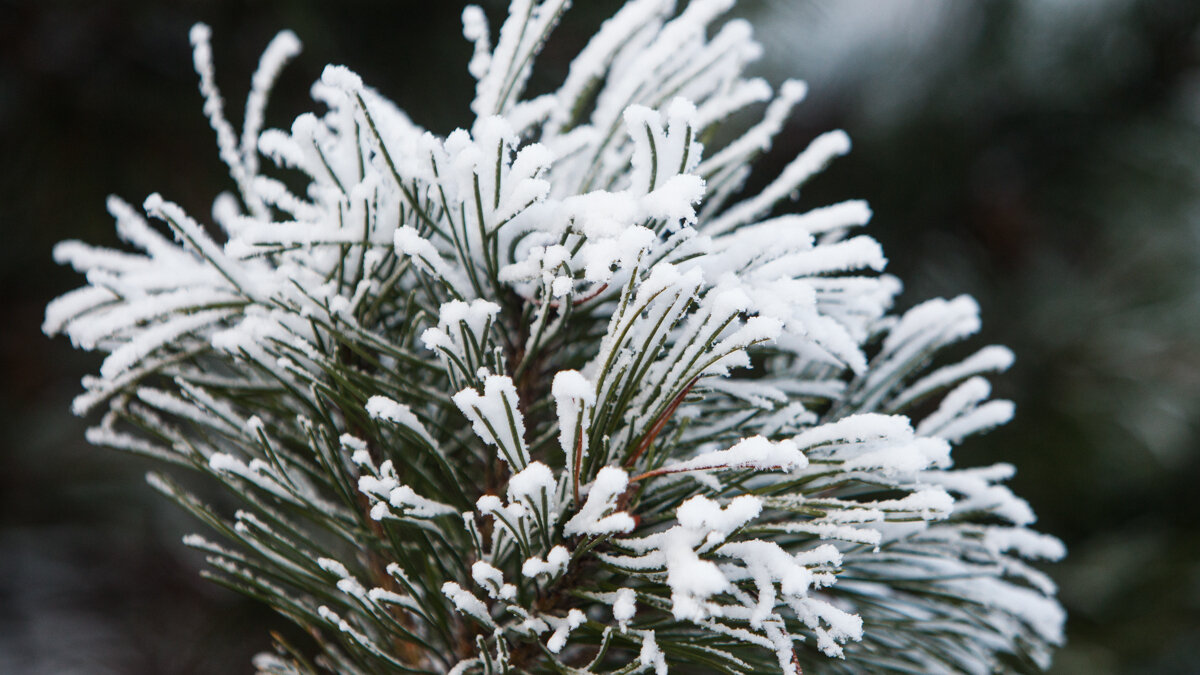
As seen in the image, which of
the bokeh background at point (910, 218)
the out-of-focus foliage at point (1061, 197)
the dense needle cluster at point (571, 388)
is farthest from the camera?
the out-of-focus foliage at point (1061, 197)

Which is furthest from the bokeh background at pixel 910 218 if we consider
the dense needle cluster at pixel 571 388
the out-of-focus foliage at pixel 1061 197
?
the dense needle cluster at pixel 571 388

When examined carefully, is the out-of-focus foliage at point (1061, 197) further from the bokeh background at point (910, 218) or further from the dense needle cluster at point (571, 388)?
the dense needle cluster at point (571, 388)

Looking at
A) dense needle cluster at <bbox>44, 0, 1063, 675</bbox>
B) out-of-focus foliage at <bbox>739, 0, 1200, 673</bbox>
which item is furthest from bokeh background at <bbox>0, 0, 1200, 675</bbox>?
dense needle cluster at <bbox>44, 0, 1063, 675</bbox>

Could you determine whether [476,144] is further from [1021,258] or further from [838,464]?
[1021,258]

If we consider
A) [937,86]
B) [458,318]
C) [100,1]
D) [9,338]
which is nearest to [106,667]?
[9,338]

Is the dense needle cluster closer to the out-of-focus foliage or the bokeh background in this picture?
the bokeh background

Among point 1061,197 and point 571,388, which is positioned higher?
point 1061,197

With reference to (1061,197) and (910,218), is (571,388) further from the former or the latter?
(1061,197)

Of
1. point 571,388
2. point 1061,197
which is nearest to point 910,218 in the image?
point 1061,197
